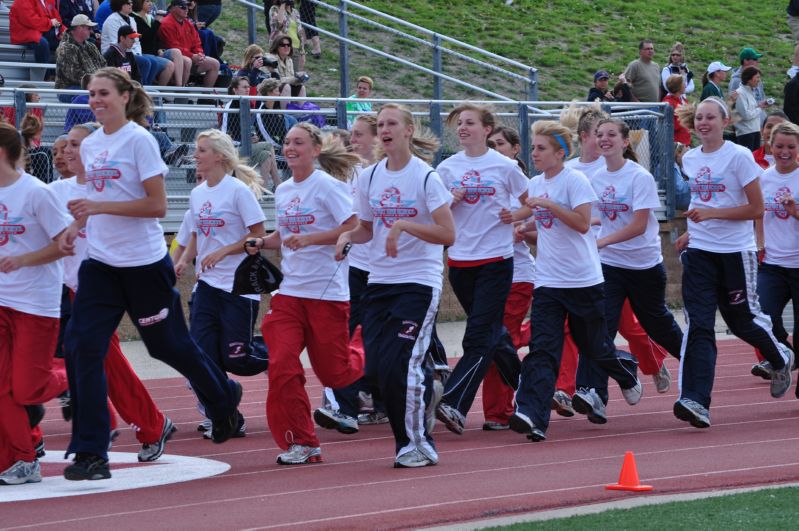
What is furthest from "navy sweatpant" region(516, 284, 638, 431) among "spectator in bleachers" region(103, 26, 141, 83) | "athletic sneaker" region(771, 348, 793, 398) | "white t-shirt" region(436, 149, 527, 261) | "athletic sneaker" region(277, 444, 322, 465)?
"spectator in bleachers" region(103, 26, 141, 83)

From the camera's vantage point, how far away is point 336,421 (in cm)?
950

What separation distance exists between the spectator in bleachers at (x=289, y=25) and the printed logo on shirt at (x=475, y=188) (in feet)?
37.2

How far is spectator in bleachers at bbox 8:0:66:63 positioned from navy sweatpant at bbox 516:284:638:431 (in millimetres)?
10492

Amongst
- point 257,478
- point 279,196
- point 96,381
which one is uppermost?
point 279,196

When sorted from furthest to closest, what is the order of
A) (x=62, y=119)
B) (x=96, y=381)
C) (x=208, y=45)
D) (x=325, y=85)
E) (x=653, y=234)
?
(x=325, y=85) → (x=208, y=45) → (x=62, y=119) → (x=653, y=234) → (x=96, y=381)

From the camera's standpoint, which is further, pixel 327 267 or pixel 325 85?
pixel 325 85

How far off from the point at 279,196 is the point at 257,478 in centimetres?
172

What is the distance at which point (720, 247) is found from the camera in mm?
9516

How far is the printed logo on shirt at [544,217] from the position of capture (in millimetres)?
9164

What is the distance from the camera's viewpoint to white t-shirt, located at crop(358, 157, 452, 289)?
795cm

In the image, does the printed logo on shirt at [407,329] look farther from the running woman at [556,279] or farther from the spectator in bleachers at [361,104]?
the spectator in bleachers at [361,104]

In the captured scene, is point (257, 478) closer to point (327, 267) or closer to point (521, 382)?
point (327, 267)

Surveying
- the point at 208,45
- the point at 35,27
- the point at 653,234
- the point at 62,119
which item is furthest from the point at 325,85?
the point at 653,234

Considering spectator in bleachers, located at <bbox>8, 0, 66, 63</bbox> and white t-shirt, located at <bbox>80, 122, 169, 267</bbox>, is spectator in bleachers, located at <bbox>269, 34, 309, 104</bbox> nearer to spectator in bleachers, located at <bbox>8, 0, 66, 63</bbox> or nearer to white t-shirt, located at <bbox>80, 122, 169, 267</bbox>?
spectator in bleachers, located at <bbox>8, 0, 66, 63</bbox>
